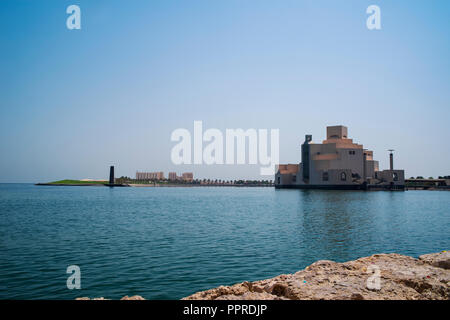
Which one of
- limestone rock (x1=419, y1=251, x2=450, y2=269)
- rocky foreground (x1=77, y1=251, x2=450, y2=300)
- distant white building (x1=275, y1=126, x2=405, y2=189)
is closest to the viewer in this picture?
rocky foreground (x1=77, y1=251, x2=450, y2=300)

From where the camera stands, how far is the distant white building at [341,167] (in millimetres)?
139375

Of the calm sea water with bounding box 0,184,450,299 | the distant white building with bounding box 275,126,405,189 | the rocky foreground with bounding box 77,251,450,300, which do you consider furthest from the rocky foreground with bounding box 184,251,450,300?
the distant white building with bounding box 275,126,405,189

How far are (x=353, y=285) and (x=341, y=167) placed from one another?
140 m

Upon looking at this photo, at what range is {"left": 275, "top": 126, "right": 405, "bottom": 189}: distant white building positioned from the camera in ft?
457

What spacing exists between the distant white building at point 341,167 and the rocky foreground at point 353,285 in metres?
135

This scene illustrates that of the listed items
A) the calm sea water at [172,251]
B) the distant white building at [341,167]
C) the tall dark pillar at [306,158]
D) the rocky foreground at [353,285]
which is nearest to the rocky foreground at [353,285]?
the rocky foreground at [353,285]

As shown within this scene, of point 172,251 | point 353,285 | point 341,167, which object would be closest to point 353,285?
point 353,285

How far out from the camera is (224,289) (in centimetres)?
940

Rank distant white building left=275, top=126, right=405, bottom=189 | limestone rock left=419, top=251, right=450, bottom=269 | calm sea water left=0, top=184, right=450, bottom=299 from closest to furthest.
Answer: limestone rock left=419, top=251, right=450, bottom=269
calm sea water left=0, top=184, right=450, bottom=299
distant white building left=275, top=126, right=405, bottom=189

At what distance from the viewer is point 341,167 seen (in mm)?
140875

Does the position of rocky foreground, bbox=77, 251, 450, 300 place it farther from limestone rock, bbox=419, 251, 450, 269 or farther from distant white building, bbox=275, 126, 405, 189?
distant white building, bbox=275, 126, 405, 189

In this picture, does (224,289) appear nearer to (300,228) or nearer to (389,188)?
(300,228)
